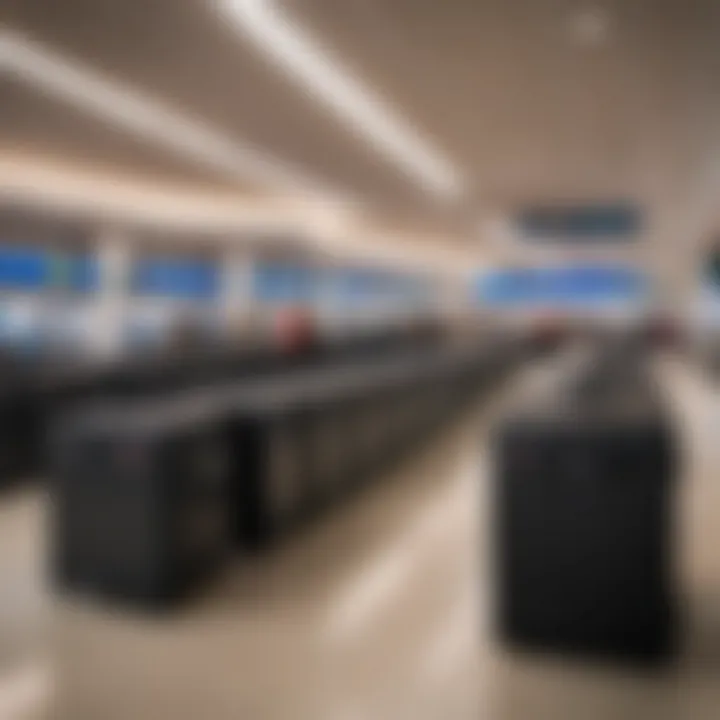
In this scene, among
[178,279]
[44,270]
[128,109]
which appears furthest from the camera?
[178,279]

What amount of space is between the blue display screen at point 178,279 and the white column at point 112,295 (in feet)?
11.7

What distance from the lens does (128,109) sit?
18.0ft

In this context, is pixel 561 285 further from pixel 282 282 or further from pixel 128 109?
pixel 128 109

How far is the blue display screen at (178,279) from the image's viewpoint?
17562 mm

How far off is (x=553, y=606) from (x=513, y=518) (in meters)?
0.40

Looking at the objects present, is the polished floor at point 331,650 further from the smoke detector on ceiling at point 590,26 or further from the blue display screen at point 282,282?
the blue display screen at point 282,282

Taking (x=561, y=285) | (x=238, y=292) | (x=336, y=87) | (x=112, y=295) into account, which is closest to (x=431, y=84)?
(x=336, y=87)

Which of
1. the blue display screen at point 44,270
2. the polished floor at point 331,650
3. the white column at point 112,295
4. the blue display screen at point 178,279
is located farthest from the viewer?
the blue display screen at point 178,279

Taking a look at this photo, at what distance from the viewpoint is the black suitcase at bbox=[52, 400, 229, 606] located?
149 inches

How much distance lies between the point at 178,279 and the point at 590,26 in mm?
15288

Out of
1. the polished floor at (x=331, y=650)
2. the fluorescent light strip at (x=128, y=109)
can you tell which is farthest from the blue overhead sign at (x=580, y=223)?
the polished floor at (x=331, y=650)

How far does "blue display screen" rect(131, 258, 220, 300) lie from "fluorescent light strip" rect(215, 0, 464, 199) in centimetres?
1016

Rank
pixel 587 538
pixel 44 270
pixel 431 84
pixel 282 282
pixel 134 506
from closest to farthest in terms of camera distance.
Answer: pixel 587 538 → pixel 134 506 → pixel 431 84 → pixel 44 270 → pixel 282 282

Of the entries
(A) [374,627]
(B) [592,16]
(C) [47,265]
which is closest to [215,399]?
(A) [374,627]
